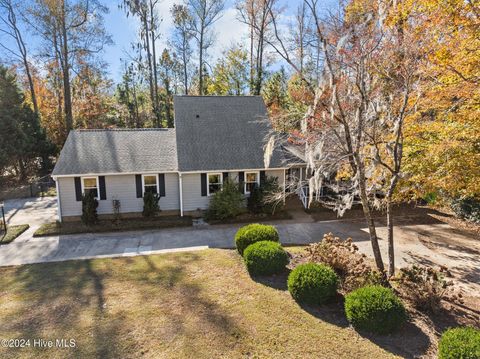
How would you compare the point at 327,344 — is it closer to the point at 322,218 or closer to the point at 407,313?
the point at 407,313

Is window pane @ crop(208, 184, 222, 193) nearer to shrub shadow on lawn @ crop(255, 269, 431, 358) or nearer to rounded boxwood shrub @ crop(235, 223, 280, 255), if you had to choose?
rounded boxwood shrub @ crop(235, 223, 280, 255)

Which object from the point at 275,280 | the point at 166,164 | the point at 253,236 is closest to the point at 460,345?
the point at 275,280

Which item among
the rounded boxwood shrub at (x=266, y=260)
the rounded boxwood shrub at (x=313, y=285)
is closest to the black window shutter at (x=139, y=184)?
the rounded boxwood shrub at (x=266, y=260)

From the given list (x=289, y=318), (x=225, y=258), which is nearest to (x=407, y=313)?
(x=289, y=318)

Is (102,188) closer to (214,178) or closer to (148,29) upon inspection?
(214,178)

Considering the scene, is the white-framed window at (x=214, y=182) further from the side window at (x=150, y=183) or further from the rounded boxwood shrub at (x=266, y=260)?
the rounded boxwood shrub at (x=266, y=260)

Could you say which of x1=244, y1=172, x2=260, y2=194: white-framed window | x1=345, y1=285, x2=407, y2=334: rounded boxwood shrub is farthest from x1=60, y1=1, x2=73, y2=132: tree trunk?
x1=345, y1=285, x2=407, y2=334: rounded boxwood shrub

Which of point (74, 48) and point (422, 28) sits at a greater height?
point (74, 48)

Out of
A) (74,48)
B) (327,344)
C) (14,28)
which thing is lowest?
(327,344)
